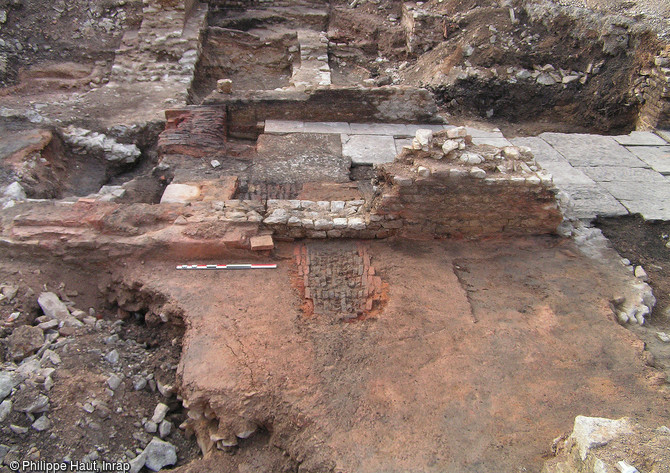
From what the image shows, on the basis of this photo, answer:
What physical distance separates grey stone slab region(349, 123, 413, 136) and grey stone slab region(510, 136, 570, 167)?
1749 millimetres

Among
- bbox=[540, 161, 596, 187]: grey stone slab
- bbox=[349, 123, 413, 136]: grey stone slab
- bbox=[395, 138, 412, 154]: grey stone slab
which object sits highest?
bbox=[349, 123, 413, 136]: grey stone slab

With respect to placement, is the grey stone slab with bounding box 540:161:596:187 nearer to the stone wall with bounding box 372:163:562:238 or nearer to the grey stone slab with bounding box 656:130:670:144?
the stone wall with bounding box 372:163:562:238

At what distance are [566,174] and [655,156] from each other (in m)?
1.69

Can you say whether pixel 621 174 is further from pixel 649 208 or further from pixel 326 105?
pixel 326 105

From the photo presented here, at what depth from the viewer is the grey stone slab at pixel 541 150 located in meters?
6.85

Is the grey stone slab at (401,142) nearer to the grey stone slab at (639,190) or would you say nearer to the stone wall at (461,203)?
the stone wall at (461,203)

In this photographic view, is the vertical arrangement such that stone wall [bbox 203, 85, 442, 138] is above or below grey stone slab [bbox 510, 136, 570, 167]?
above

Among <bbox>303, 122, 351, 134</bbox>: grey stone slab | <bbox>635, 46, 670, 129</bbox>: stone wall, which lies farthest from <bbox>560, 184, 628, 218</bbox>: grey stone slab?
<bbox>303, 122, 351, 134</bbox>: grey stone slab

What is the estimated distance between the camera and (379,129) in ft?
22.9

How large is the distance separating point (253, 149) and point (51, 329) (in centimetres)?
350

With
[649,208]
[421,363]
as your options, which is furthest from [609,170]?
[421,363]

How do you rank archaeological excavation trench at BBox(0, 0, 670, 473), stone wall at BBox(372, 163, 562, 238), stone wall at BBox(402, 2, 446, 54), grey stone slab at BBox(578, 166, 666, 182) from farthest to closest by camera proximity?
1. stone wall at BBox(402, 2, 446, 54)
2. grey stone slab at BBox(578, 166, 666, 182)
3. stone wall at BBox(372, 163, 562, 238)
4. archaeological excavation trench at BBox(0, 0, 670, 473)

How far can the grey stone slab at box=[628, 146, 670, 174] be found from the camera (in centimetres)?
682

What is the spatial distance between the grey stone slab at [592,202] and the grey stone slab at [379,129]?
91.3 inches
